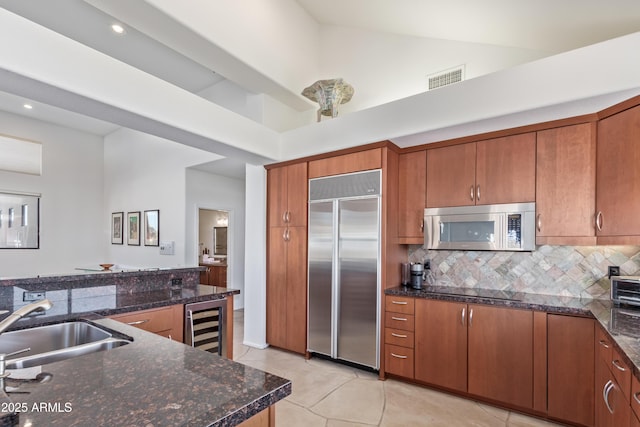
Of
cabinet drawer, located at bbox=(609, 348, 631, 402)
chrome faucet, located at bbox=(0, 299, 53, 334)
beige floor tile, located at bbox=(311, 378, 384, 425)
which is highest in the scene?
chrome faucet, located at bbox=(0, 299, 53, 334)

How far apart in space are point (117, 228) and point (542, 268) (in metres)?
7.15

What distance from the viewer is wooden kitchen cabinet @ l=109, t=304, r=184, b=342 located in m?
2.26

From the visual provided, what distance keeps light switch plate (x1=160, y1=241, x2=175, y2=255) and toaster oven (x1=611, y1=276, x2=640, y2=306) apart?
18.1 feet

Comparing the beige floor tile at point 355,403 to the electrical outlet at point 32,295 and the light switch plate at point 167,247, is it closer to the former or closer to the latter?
the electrical outlet at point 32,295

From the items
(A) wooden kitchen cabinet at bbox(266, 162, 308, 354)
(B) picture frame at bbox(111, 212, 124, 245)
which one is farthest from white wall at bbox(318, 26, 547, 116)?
(B) picture frame at bbox(111, 212, 124, 245)

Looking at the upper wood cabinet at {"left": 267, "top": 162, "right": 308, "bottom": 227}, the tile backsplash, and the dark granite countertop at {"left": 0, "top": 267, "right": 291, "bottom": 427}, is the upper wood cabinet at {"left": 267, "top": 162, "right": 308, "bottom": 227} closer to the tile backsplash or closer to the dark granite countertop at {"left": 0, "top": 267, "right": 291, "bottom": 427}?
the tile backsplash

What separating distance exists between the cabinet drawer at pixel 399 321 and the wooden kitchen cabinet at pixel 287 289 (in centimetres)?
102

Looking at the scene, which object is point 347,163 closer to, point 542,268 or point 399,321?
point 399,321

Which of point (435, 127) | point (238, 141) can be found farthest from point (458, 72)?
point (238, 141)

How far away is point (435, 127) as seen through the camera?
2875mm

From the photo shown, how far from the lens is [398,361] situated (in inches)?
120

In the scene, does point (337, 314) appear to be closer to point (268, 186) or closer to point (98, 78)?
point (268, 186)

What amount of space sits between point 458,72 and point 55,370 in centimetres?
398

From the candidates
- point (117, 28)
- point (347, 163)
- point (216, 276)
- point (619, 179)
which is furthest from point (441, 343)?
point (216, 276)
